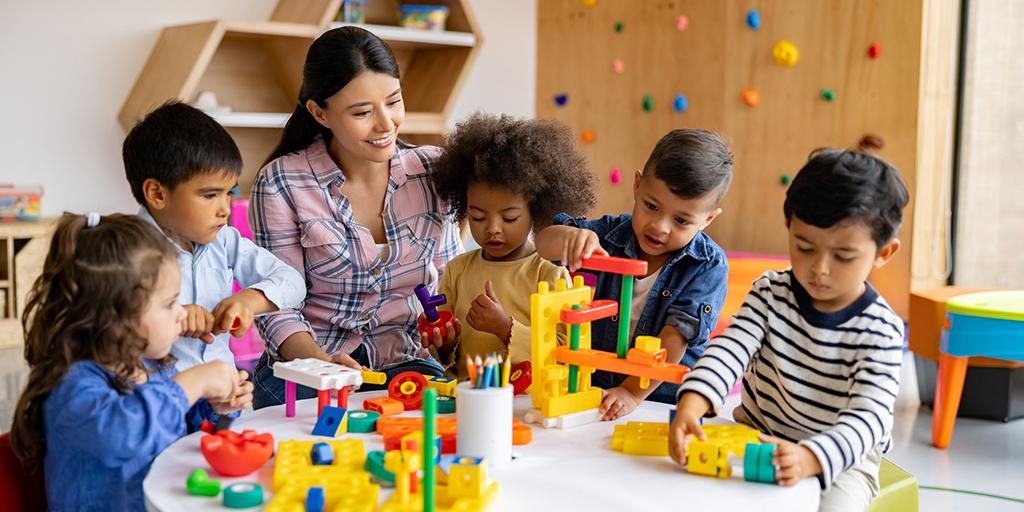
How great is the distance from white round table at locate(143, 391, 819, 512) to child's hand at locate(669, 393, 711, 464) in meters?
0.02

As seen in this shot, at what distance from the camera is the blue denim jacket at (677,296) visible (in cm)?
181

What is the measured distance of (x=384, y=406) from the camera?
1.53m

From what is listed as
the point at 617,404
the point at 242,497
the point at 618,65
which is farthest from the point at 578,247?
the point at 618,65

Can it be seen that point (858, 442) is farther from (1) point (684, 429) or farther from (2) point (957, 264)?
(2) point (957, 264)

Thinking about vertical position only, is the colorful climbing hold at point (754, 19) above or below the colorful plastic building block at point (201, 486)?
above

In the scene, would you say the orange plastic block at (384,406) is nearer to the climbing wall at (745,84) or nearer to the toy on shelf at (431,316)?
the toy on shelf at (431,316)

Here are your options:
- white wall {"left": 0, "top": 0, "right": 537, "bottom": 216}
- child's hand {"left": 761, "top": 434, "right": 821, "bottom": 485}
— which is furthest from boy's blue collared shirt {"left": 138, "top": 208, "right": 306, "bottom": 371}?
white wall {"left": 0, "top": 0, "right": 537, "bottom": 216}

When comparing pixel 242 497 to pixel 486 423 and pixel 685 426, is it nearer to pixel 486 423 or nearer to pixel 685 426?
pixel 486 423

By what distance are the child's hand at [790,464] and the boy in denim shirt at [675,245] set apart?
1.44 ft

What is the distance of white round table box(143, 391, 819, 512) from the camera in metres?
1.21

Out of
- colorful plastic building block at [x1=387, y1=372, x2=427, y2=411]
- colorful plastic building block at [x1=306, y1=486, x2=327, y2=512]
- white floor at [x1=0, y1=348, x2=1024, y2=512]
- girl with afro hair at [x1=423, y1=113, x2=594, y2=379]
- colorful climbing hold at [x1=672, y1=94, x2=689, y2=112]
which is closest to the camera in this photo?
colorful plastic building block at [x1=306, y1=486, x2=327, y2=512]

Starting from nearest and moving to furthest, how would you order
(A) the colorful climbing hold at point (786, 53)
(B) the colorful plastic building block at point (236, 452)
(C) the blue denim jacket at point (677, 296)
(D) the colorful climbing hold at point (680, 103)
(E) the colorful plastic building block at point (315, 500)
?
(E) the colorful plastic building block at point (315, 500) → (B) the colorful plastic building block at point (236, 452) → (C) the blue denim jacket at point (677, 296) → (A) the colorful climbing hold at point (786, 53) → (D) the colorful climbing hold at point (680, 103)

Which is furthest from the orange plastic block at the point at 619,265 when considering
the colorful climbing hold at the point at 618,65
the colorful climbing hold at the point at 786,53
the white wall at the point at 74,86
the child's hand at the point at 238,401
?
the colorful climbing hold at the point at 618,65

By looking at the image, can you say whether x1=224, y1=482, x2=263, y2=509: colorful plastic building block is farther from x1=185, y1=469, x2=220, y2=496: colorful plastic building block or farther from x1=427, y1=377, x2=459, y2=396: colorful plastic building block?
x1=427, y1=377, x2=459, y2=396: colorful plastic building block
